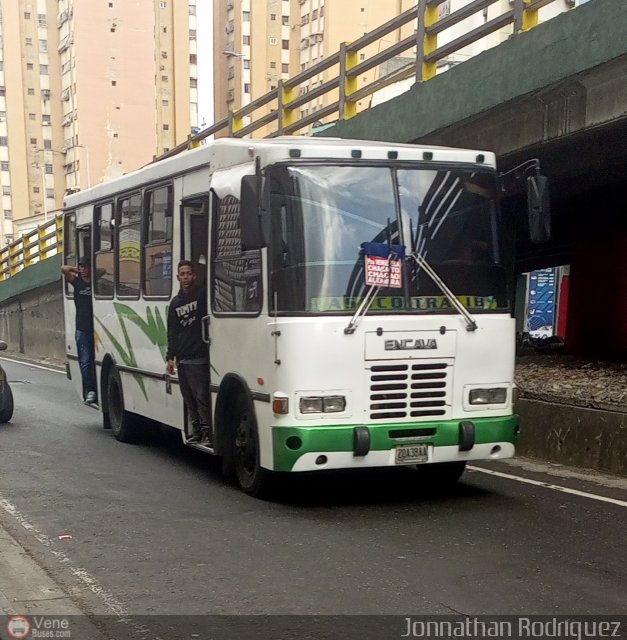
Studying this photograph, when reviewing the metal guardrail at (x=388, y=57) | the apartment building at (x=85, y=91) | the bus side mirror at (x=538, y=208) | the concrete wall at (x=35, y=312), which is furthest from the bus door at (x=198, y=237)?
the apartment building at (x=85, y=91)

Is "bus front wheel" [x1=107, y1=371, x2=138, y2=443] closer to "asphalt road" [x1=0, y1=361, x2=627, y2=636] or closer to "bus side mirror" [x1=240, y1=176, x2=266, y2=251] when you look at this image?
"asphalt road" [x1=0, y1=361, x2=627, y2=636]

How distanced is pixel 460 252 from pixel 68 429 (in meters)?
6.75

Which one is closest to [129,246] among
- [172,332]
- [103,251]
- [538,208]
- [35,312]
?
[103,251]

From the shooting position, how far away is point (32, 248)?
33125 mm

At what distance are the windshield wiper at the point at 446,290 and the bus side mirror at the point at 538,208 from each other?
824 millimetres

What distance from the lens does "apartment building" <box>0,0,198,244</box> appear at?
86.8 m

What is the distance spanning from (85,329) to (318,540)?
21.9 ft

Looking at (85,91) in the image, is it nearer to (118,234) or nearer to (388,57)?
(388,57)

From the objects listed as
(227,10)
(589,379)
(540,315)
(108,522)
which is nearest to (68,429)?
(108,522)

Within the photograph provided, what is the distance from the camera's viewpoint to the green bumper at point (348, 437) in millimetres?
7180

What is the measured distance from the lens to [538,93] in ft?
34.9

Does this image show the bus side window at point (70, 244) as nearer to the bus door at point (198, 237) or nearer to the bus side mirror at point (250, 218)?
the bus door at point (198, 237)

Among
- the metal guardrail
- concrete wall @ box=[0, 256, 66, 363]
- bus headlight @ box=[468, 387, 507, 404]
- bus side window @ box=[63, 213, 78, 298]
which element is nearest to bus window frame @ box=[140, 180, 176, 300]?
bus side window @ box=[63, 213, 78, 298]

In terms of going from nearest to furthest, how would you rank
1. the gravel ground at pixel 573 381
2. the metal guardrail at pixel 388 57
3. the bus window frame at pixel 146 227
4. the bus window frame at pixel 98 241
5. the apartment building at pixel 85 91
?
the bus window frame at pixel 146 227 → the gravel ground at pixel 573 381 → the bus window frame at pixel 98 241 → the metal guardrail at pixel 388 57 → the apartment building at pixel 85 91
